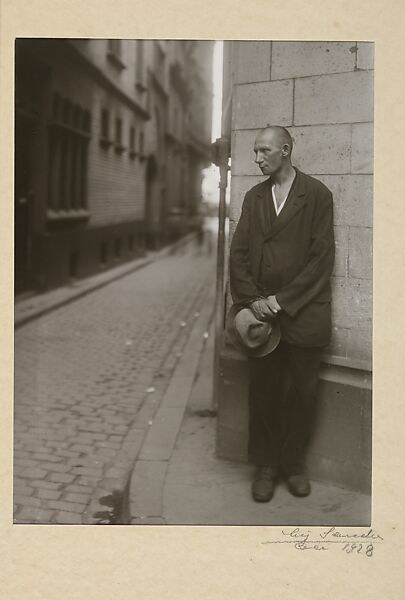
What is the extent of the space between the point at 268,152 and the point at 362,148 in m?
0.48

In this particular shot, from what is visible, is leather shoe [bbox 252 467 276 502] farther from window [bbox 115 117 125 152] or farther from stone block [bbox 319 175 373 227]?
window [bbox 115 117 125 152]

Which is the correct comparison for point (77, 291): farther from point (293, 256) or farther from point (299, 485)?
point (293, 256)

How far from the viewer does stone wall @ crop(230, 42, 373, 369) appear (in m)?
3.35

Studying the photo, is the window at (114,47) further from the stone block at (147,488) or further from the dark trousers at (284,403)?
the dark trousers at (284,403)

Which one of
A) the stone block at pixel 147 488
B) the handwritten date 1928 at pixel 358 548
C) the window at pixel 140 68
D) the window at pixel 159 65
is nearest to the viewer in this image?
the handwritten date 1928 at pixel 358 548

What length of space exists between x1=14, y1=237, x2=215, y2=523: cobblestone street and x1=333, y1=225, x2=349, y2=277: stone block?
196cm

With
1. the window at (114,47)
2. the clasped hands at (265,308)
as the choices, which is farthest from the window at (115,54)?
the clasped hands at (265,308)

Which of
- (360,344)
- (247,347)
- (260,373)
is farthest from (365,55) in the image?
(260,373)

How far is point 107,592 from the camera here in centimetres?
308

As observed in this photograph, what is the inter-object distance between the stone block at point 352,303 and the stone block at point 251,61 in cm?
123

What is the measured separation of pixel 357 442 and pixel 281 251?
114 centimetres

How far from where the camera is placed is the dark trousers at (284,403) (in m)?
3.62

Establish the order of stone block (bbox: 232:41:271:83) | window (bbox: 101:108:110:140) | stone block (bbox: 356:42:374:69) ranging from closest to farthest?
stone block (bbox: 356:42:374:69)
stone block (bbox: 232:41:271:83)
window (bbox: 101:108:110:140)

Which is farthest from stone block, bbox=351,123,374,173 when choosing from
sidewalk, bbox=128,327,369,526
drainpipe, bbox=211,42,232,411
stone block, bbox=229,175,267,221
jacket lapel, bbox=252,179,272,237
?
sidewalk, bbox=128,327,369,526
